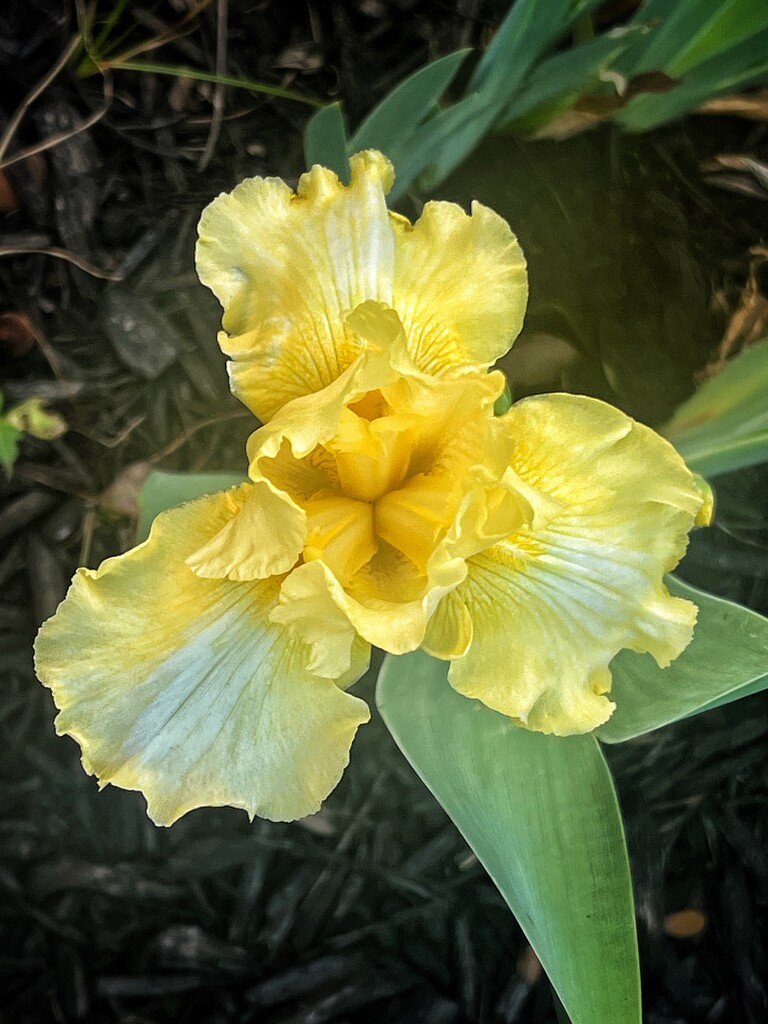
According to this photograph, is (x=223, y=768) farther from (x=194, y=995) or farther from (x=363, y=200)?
(x=194, y=995)

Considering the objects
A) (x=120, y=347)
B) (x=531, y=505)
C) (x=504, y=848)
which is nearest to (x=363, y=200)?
(x=531, y=505)

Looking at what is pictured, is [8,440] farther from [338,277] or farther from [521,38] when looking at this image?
[521,38]

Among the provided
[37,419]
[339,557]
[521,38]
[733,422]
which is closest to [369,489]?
[339,557]

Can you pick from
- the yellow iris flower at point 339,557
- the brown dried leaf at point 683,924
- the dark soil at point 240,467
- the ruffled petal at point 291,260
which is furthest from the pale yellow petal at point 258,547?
the brown dried leaf at point 683,924

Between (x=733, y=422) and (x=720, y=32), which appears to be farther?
(x=720, y=32)

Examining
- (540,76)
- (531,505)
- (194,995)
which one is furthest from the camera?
(194,995)

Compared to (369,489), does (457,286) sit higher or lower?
higher

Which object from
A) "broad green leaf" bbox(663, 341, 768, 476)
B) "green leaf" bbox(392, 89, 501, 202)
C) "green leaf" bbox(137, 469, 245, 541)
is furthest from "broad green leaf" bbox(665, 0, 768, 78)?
"green leaf" bbox(137, 469, 245, 541)
